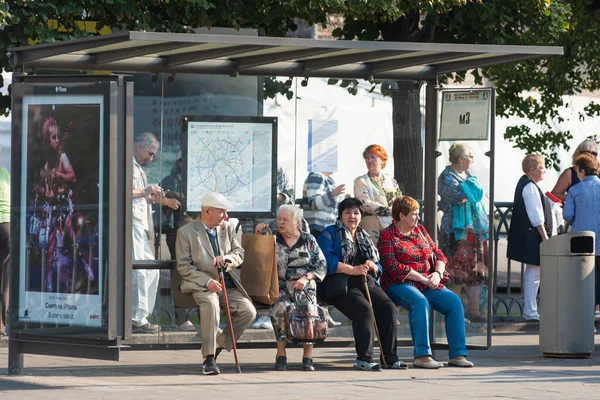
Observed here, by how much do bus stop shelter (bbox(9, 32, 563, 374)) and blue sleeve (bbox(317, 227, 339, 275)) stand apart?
54.7 inches

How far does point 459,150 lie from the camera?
1161 cm

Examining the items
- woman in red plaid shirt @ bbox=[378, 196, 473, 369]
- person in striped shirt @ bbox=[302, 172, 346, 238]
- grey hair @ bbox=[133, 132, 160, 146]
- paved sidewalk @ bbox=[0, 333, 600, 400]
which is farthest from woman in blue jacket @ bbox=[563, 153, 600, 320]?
grey hair @ bbox=[133, 132, 160, 146]

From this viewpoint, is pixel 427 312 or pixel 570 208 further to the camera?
pixel 570 208

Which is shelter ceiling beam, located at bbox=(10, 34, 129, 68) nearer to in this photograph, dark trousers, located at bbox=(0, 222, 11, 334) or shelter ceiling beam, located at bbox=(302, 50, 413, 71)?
shelter ceiling beam, located at bbox=(302, 50, 413, 71)

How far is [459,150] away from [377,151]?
0.73 meters

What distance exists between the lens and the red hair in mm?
11555

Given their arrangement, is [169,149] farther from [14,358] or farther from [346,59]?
[14,358]

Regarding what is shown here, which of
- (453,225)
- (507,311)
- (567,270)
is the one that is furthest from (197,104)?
(507,311)

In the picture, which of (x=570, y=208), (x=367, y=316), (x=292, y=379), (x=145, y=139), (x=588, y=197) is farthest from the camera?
(x=570, y=208)

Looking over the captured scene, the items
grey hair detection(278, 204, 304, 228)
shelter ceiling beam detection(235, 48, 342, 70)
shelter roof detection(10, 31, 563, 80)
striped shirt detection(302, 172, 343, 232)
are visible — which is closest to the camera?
shelter roof detection(10, 31, 563, 80)

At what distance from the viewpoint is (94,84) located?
9133mm

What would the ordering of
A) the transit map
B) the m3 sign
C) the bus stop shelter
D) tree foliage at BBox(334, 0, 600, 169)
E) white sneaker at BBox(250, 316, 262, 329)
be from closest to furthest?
the bus stop shelter → the transit map → the m3 sign → white sneaker at BBox(250, 316, 262, 329) → tree foliage at BBox(334, 0, 600, 169)

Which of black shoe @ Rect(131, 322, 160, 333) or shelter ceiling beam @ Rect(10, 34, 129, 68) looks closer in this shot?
shelter ceiling beam @ Rect(10, 34, 129, 68)

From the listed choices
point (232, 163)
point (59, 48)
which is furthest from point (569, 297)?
point (59, 48)
